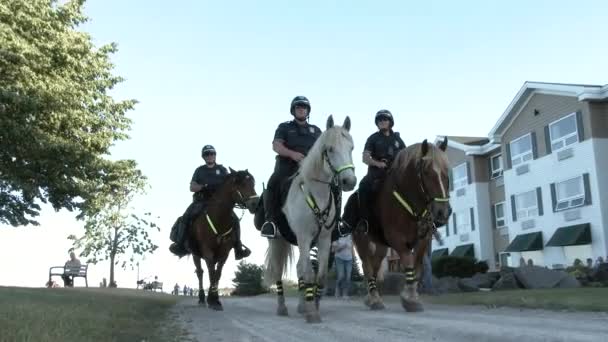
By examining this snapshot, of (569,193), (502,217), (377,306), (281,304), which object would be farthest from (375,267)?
(502,217)

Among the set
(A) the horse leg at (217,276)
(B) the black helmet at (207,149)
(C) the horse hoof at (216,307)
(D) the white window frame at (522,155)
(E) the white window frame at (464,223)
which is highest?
(D) the white window frame at (522,155)

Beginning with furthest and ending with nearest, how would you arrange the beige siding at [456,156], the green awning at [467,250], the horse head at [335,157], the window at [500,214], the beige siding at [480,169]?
the beige siding at [456,156]
the beige siding at [480,169]
the green awning at [467,250]
the window at [500,214]
the horse head at [335,157]

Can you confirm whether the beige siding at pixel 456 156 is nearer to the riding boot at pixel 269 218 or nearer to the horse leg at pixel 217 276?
the horse leg at pixel 217 276

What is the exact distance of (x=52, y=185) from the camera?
23922mm

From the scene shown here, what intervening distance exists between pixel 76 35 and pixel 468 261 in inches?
972

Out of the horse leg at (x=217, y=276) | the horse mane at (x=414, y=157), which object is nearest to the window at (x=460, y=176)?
the horse leg at (x=217, y=276)

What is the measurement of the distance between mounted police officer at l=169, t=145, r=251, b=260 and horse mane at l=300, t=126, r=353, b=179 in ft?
15.5

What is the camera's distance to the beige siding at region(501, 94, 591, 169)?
118ft

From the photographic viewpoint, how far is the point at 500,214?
158ft

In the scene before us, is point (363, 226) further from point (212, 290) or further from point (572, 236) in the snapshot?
point (572, 236)

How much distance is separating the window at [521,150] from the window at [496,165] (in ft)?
14.1

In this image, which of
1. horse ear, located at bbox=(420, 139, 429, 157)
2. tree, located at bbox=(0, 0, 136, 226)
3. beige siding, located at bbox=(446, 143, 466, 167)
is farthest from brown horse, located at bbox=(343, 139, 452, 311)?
beige siding, located at bbox=(446, 143, 466, 167)

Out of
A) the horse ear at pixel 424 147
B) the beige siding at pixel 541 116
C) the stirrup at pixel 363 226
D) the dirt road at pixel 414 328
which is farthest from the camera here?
the beige siding at pixel 541 116

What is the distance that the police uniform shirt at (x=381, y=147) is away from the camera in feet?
34.9
